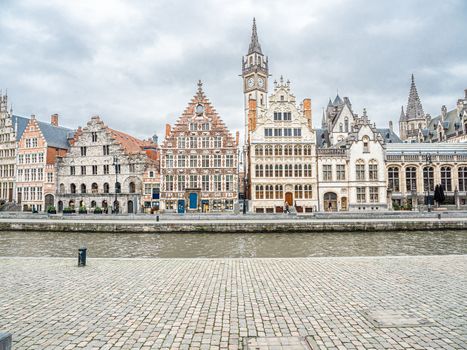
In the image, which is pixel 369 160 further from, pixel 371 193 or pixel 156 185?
pixel 156 185

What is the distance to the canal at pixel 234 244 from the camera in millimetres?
18844

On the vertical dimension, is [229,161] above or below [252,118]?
below

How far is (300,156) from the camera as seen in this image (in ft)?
153

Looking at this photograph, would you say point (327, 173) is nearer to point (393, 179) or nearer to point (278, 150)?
point (278, 150)

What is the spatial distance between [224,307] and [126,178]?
143ft

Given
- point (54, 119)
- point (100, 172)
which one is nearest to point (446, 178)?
point (100, 172)

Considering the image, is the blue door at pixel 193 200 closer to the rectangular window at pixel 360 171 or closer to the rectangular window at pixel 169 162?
the rectangular window at pixel 169 162

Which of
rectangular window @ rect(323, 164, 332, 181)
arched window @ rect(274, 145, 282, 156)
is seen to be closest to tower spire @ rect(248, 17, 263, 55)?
arched window @ rect(274, 145, 282, 156)

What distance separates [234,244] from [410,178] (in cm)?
3708

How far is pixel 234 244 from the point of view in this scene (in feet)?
74.2

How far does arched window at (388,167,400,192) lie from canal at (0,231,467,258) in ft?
70.7

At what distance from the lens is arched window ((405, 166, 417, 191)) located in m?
49.0

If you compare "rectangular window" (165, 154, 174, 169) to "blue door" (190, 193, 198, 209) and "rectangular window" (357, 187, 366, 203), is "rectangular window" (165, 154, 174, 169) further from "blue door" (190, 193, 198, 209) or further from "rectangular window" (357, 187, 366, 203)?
"rectangular window" (357, 187, 366, 203)

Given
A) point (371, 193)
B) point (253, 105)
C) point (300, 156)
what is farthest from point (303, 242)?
point (253, 105)
